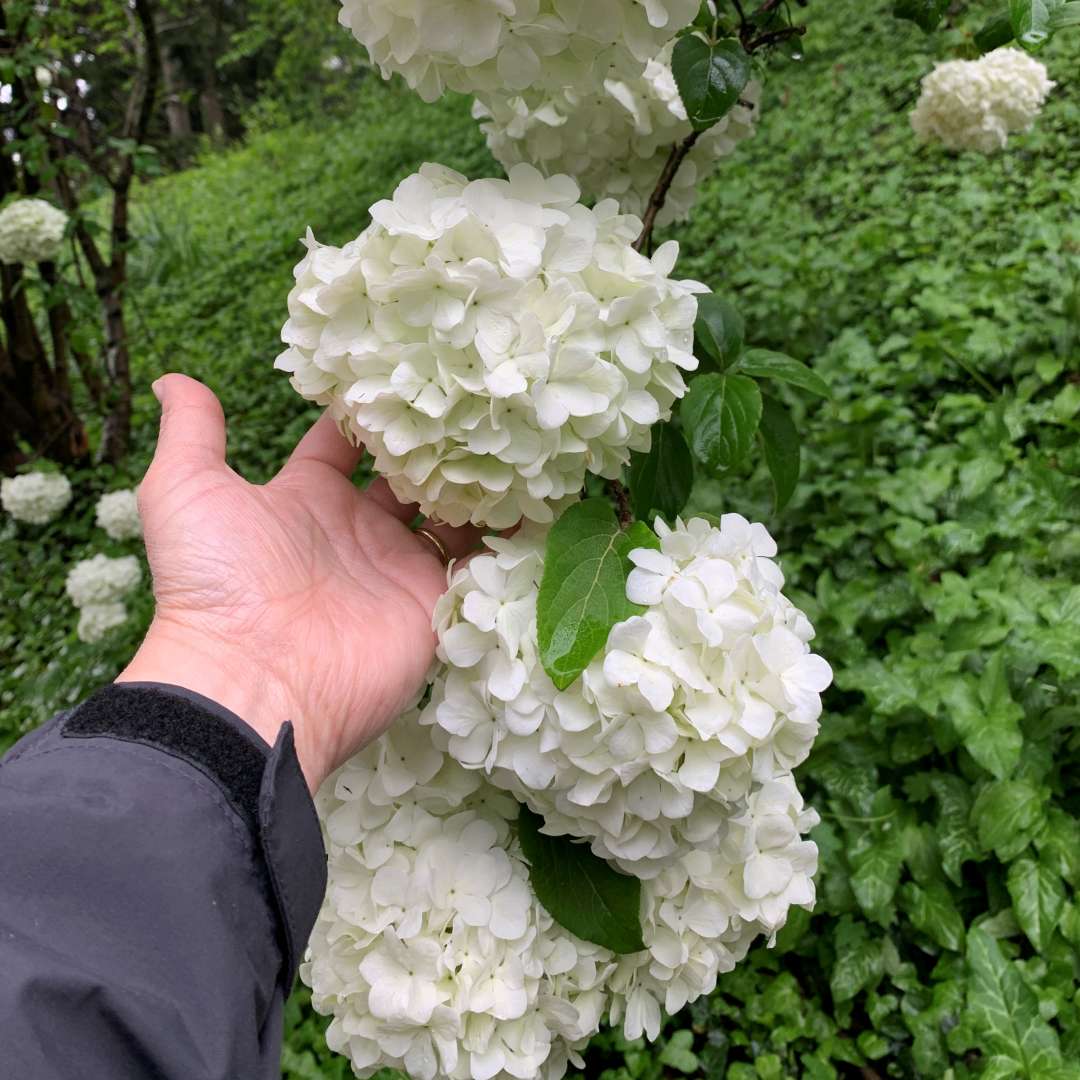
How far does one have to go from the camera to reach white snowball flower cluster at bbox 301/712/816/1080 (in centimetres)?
111

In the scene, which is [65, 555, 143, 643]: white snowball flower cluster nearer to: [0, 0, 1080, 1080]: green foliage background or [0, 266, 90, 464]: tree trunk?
[0, 0, 1080, 1080]: green foliage background

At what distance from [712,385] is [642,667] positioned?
52cm

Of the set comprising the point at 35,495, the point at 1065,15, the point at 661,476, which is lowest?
the point at 35,495

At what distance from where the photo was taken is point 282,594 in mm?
1235

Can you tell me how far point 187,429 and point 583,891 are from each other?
90 cm

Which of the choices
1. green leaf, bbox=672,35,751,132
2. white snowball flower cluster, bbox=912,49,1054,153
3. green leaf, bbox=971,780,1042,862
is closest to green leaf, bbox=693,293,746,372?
green leaf, bbox=672,35,751,132

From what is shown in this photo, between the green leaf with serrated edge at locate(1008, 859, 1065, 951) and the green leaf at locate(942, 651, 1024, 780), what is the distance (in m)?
0.20

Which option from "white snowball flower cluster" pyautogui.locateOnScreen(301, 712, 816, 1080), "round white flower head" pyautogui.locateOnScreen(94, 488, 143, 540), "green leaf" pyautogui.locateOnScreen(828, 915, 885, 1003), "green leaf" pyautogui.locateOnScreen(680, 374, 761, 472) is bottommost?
"round white flower head" pyautogui.locateOnScreen(94, 488, 143, 540)

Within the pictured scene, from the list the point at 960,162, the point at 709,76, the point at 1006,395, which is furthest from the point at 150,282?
the point at 709,76

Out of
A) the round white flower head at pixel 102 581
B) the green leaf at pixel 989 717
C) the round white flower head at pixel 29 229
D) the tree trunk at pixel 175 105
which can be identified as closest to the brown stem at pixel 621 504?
the green leaf at pixel 989 717

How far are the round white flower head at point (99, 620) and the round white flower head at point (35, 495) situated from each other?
109 centimetres

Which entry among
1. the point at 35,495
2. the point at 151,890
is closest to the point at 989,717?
the point at 151,890

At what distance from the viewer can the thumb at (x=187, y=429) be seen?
4.22ft

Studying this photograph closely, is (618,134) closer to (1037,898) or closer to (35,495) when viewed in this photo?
(1037,898)
